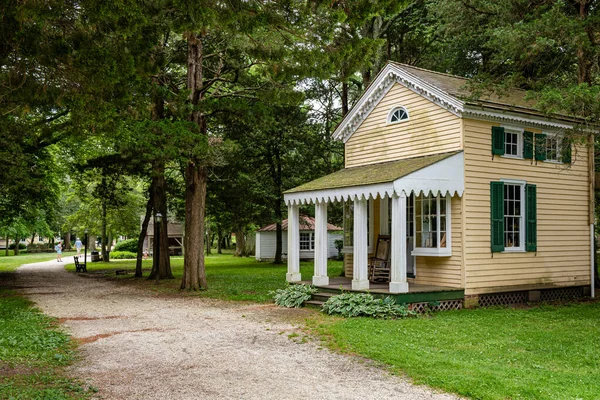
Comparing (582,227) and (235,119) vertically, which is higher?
(235,119)

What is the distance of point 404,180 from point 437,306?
3097mm

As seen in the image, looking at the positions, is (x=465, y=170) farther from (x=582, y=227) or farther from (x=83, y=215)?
(x=83, y=215)

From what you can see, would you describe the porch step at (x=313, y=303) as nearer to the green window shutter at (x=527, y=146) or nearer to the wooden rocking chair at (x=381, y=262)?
the wooden rocking chair at (x=381, y=262)

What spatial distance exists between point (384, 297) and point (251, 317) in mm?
3034

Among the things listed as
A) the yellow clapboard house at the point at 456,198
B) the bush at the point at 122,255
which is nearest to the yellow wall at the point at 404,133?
the yellow clapboard house at the point at 456,198

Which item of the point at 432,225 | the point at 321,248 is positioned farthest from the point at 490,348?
the point at 321,248

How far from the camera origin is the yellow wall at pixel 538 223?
13.6 metres

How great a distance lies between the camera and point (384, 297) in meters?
12.6


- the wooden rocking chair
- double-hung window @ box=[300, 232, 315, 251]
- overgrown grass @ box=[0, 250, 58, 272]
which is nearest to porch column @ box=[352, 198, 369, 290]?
the wooden rocking chair

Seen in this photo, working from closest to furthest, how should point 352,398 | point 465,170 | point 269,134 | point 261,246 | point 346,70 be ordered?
point 352,398 → point 346,70 → point 465,170 → point 269,134 → point 261,246

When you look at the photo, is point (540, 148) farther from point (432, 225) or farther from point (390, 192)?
point (390, 192)

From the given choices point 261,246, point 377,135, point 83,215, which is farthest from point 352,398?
point 83,215

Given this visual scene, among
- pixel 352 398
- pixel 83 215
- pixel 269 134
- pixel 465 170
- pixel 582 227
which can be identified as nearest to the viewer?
pixel 352 398

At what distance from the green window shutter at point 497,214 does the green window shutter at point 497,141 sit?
0.81 metres
